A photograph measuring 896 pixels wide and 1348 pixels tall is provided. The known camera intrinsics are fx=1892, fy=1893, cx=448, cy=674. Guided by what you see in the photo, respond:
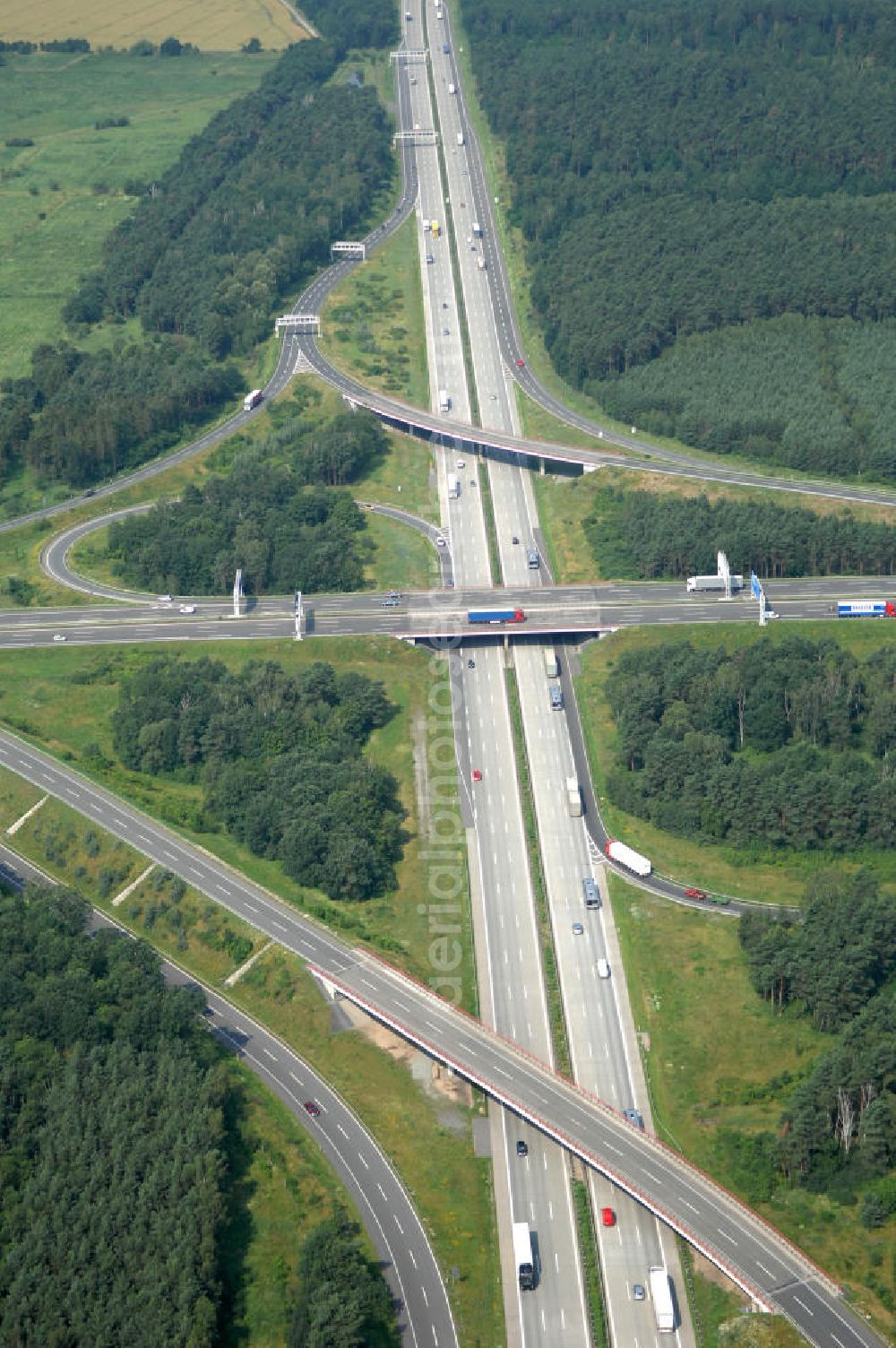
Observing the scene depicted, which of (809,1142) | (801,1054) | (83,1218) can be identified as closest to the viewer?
(83,1218)

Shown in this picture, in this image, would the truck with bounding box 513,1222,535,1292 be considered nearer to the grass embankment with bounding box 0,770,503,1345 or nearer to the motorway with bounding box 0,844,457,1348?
the grass embankment with bounding box 0,770,503,1345

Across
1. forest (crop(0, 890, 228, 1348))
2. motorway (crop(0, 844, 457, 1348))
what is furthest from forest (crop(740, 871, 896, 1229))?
forest (crop(0, 890, 228, 1348))

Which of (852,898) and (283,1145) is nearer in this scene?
(283,1145)

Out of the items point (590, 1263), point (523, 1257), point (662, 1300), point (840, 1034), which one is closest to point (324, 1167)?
point (523, 1257)

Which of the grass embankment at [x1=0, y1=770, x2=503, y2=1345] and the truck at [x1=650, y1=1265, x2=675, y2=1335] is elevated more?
the grass embankment at [x1=0, y1=770, x2=503, y2=1345]

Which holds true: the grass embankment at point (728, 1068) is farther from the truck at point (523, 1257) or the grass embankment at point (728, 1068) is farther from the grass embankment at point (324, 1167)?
A: the grass embankment at point (324, 1167)

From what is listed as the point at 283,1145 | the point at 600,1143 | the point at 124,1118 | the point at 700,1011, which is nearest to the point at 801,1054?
the point at 700,1011

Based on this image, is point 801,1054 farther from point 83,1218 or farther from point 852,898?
point 83,1218
